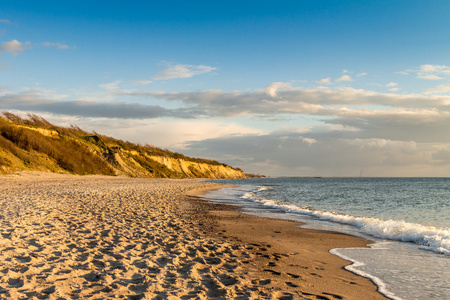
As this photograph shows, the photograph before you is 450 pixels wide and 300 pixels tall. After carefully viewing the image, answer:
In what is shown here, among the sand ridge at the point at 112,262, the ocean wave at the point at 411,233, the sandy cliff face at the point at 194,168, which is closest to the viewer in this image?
the sand ridge at the point at 112,262

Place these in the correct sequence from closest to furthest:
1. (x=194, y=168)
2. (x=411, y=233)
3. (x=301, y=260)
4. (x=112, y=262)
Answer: (x=112, y=262) < (x=301, y=260) < (x=411, y=233) < (x=194, y=168)

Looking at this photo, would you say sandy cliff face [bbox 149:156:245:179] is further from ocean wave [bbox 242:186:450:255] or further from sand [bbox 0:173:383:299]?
sand [bbox 0:173:383:299]

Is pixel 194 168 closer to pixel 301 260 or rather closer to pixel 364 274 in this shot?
pixel 301 260

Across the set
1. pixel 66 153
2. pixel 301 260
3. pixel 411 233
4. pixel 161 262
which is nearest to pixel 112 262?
pixel 161 262

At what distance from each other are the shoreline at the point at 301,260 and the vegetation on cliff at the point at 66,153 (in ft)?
110

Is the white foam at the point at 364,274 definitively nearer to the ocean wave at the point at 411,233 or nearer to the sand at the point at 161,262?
the sand at the point at 161,262

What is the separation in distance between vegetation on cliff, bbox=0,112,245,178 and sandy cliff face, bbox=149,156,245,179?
52cm

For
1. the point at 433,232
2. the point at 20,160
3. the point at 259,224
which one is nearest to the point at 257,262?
the point at 259,224

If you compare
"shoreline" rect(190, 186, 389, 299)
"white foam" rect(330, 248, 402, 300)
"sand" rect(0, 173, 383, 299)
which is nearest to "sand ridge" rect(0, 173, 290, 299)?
"sand" rect(0, 173, 383, 299)

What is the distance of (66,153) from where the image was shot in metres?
52.8

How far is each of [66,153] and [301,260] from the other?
53.7 metres


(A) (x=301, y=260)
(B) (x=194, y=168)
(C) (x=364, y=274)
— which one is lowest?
(B) (x=194, y=168)

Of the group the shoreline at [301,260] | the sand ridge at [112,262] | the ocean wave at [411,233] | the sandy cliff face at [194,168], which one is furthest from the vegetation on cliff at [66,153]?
the ocean wave at [411,233]

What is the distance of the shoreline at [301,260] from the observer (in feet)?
17.4
